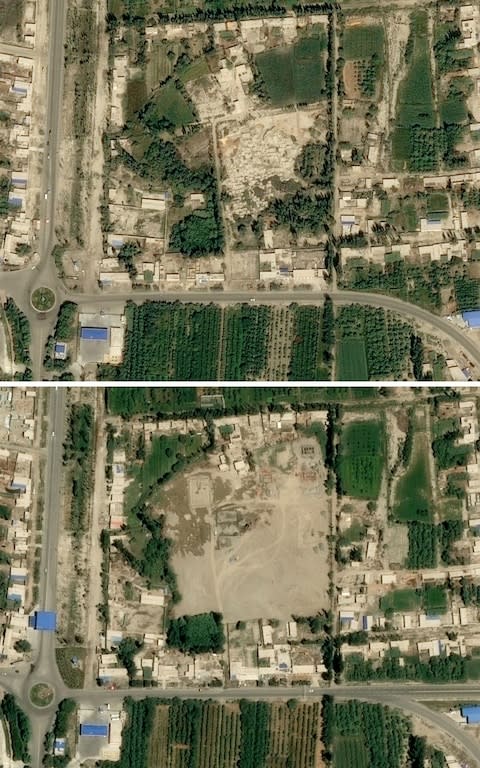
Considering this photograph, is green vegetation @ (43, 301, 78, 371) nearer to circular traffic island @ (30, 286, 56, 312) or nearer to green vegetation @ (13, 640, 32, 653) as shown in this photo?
circular traffic island @ (30, 286, 56, 312)

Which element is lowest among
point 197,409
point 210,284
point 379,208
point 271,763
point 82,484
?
point 271,763

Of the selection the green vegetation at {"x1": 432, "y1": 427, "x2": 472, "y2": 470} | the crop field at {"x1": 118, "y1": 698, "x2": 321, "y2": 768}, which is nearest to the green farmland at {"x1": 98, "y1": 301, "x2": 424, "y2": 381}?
the green vegetation at {"x1": 432, "y1": 427, "x2": 472, "y2": 470}

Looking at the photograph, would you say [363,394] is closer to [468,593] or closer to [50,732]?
[468,593]

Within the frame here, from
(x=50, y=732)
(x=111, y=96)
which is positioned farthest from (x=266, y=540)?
(x=111, y=96)

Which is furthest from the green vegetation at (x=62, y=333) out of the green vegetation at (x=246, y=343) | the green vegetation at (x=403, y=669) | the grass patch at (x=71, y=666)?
the green vegetation at (x=403, y=669)

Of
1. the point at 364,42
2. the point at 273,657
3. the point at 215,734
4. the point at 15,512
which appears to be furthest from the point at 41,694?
the point at 364,42

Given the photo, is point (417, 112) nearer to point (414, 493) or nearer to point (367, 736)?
point (414, 493)
